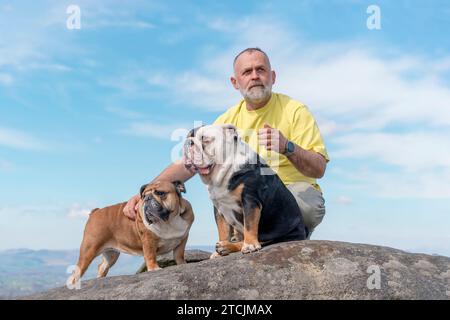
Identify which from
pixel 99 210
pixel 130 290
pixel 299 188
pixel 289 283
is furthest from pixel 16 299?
pixel 299 188

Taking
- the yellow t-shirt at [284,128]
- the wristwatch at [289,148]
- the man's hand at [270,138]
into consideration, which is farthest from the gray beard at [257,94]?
the man's hand at [270,138]

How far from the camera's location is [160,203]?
6898 mm

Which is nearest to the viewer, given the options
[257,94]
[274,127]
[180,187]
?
[180,187]

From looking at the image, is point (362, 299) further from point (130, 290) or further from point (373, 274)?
point (130, 290)

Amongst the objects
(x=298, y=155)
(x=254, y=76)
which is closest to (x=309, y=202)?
(x=298, y=155)

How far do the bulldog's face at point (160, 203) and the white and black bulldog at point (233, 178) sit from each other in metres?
0.80

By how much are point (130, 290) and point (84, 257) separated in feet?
9.06

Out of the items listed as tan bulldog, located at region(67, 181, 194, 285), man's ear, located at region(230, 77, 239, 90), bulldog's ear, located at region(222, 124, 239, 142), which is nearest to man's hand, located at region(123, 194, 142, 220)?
tan bulldog, located at region(67, 181, 194, 285)

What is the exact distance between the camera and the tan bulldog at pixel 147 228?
274 inches

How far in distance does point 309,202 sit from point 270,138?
2.17 m

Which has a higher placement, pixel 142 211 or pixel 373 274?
pixel 142 211

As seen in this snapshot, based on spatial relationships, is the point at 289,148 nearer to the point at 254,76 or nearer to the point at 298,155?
the point at 298,155

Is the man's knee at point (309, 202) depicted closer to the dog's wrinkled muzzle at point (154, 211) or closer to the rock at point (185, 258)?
the rock at point (185, 258)

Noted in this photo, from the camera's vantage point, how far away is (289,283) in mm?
5551
